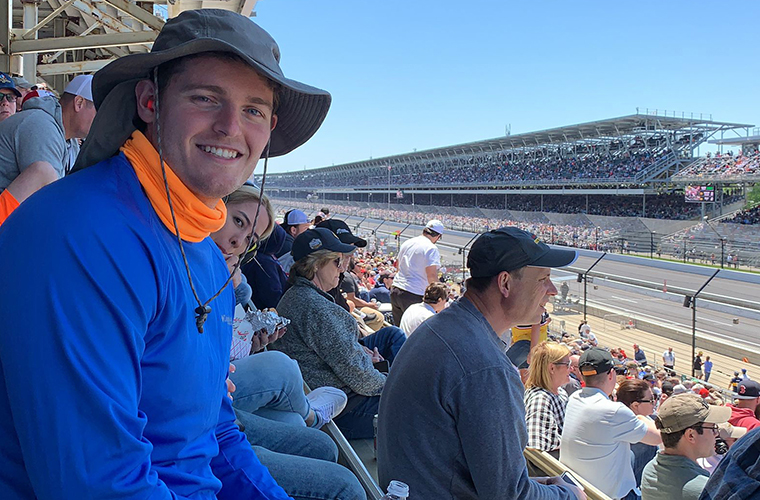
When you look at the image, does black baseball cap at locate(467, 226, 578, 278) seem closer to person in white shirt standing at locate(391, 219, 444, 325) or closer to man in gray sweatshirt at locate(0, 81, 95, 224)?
man in gray sweatshirt at locate(0, 81, 95, 224)

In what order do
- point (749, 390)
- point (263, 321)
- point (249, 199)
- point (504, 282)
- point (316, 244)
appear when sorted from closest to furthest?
point (504, 282) → point (263, 321) → point (249, 199) → point (316, 244) → point (749, 390)

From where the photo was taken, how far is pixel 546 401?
3602mm

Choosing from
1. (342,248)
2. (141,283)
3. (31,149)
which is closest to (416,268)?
(342,248)

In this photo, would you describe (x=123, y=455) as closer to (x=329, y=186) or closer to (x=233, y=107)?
(x=233, y=107)

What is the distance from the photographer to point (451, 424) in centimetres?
174

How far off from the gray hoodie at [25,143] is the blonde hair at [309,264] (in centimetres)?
124

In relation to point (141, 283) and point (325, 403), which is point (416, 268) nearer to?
point (325, 403)

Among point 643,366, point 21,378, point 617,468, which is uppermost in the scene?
point 21,378

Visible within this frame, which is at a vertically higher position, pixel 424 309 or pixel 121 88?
pixel 121 88

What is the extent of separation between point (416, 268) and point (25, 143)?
14.9 ft

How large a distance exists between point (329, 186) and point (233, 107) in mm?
89686

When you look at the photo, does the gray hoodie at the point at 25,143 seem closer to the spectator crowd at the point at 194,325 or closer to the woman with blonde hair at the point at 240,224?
the spectator crowd at the point at 194,325

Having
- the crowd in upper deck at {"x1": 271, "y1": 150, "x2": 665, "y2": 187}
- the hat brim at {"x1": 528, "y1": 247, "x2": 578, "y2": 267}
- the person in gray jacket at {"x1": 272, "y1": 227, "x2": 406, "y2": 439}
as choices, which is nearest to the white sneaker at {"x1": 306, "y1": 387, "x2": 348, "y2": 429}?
the person in gray jacket at {"x1": 272, "y1": 227, "x2": 406, "y2": 439}

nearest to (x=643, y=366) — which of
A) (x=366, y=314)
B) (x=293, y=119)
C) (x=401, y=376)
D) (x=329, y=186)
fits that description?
(x=366, y=314)
